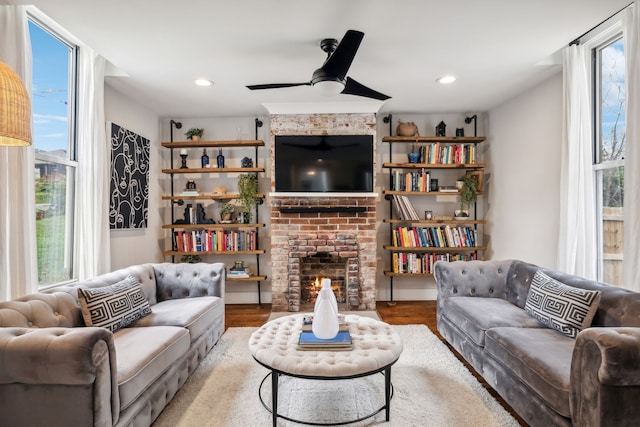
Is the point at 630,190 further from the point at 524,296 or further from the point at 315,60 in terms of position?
the point at 315,60

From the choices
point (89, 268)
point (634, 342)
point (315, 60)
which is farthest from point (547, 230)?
point (89, 268)

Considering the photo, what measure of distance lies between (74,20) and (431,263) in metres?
4.28

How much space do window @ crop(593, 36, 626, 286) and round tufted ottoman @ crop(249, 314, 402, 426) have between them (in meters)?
2.03

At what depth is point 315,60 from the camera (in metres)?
2.84

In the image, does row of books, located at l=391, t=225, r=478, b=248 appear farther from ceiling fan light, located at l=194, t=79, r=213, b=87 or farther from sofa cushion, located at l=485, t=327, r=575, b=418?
ceiling fan light, located at l=194, t=79, r=213, b=87

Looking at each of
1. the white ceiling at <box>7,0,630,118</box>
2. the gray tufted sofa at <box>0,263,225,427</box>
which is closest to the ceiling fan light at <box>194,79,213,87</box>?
the white ceiling at <box>7,0,630,118</box>

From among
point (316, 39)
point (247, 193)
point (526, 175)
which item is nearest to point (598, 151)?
point (526, 175)

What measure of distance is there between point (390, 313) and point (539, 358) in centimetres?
231

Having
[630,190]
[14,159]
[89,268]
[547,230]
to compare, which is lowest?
[89,268]

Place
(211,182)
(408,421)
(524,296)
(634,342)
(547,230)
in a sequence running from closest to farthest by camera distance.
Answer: (634,342) → (408,421) → (524,296) → (547,230) → (211,182)

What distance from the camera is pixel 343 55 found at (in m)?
2.18

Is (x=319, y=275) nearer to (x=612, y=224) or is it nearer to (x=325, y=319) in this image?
(x=325, y=319)

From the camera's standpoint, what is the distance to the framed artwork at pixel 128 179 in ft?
11.0

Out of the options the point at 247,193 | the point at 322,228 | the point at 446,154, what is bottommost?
the point at 322,228
